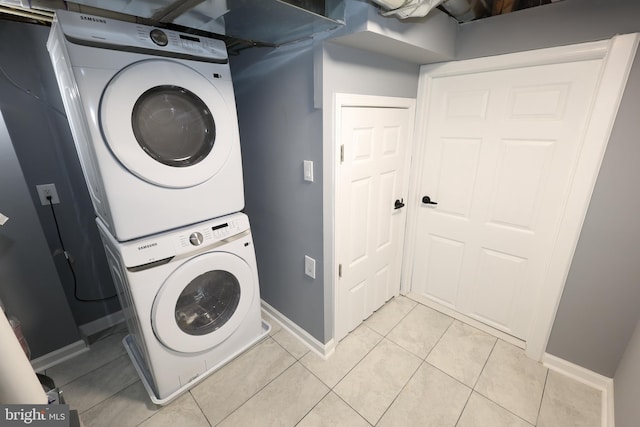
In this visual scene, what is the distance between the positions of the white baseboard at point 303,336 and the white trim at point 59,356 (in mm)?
1276

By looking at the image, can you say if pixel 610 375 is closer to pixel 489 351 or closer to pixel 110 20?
pixel 489 351

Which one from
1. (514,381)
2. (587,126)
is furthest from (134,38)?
(514,381)

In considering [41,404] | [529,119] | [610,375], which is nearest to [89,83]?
[41,404]

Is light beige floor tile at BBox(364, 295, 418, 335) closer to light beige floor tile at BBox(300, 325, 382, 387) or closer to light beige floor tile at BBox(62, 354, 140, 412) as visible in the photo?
light beige floor tile at BBox(300, 325, 382, 387)

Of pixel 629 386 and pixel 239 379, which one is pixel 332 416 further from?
pixel 629 386

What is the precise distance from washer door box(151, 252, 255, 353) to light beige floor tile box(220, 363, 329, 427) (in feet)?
1.33

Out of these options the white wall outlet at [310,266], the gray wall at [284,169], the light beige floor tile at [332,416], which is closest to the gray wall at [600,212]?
the gray wall at [284,169]

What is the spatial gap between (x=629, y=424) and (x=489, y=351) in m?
0.72

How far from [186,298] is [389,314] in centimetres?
157

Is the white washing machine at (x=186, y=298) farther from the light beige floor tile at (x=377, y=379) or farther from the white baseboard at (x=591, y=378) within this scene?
the white baseboard at (x=591, y=378)

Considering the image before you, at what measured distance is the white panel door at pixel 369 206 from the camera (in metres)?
1.67

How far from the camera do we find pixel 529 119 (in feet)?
5.38

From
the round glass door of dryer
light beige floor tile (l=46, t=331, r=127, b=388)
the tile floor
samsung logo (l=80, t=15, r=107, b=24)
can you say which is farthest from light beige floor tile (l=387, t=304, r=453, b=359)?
samsung logo (l=80, t=15, r=107, b=24)

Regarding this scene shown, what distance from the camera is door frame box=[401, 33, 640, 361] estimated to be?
1346mm
